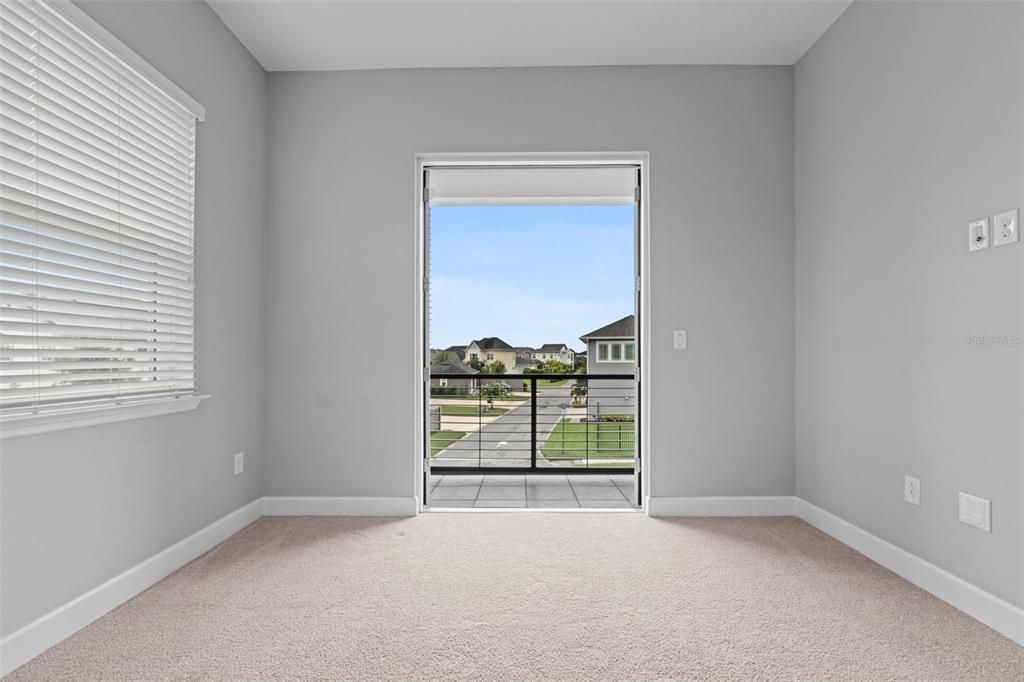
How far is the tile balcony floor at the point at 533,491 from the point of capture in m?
3.67

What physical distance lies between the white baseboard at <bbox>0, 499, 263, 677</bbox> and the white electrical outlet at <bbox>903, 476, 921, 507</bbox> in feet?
9.85

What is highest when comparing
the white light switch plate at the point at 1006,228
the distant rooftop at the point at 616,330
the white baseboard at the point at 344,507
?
the white light switch plate at the point at 1006,228

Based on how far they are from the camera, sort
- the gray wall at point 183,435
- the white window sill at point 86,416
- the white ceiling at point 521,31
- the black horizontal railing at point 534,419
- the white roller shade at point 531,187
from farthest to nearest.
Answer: the black horizontal railing at point 534,419 → the white roller shade at point 531,187 → the white ceiling at point 521,31 → the gray wall at point 183,435 → the white window sill at point 86,416

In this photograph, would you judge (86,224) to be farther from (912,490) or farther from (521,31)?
(912,490)

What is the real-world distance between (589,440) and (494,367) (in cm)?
104

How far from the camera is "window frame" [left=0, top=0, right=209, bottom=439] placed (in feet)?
5.53

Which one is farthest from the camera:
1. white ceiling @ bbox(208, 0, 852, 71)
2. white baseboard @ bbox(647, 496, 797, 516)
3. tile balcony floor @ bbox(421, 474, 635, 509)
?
tile balcony floor @ bbox(421, 474, 635, 509)

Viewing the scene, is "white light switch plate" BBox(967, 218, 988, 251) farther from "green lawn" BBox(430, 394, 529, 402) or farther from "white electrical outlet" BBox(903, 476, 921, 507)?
"green lawn" BBox(430, 394, 529, 402)

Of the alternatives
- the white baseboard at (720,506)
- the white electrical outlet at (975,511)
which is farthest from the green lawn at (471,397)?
the white electrical outlet at (975,511)

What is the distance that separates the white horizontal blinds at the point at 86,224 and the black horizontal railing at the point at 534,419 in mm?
2689

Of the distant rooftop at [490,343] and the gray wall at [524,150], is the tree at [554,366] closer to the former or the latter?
the distant rooftop at [490,343]

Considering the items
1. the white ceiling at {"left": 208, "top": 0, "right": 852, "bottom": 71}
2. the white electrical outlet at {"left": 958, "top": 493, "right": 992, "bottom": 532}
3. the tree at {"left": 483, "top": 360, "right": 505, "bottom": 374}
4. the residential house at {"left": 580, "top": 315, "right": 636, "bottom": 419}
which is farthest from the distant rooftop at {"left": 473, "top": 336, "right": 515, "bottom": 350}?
the white electrical outlet at {"left": 958, "top": 493, "right": 992, "bottom": 532}

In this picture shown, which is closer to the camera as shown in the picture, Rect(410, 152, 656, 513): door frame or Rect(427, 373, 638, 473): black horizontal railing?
Rect(410, 152, 656, 513): door frame

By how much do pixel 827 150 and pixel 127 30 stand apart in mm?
3094
